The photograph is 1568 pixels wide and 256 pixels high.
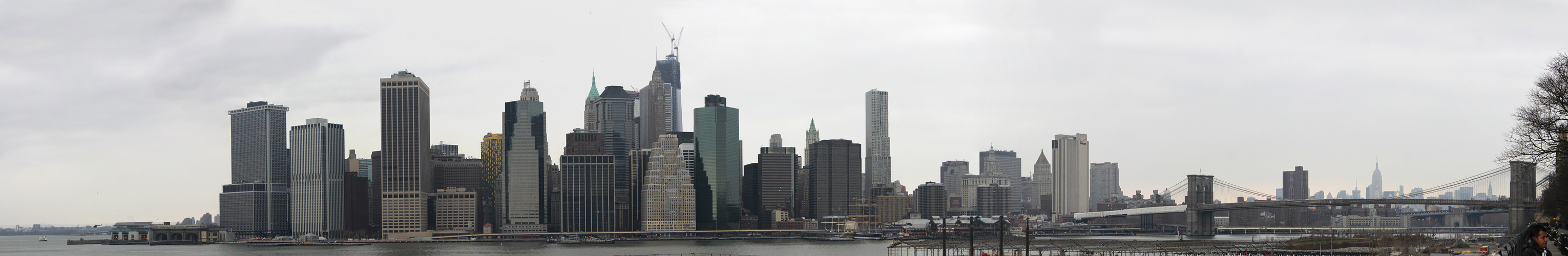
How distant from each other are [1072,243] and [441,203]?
5248 inches

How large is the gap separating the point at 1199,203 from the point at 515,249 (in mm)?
91870

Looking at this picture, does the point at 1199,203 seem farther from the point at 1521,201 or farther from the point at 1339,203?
the point at 1521,201

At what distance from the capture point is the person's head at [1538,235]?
920 centimetres

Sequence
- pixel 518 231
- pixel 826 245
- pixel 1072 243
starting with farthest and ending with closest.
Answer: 1. pixel 518 231
2. pixel 826 245
3. pixel 1072 243

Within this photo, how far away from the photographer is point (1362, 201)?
132 metres

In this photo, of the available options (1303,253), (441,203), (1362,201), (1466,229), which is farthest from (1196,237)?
(441,203)

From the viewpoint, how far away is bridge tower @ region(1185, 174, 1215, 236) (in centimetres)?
16025

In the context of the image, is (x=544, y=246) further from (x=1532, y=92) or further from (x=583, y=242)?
(x=1532, y=92)

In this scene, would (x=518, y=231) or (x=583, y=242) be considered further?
(x=518, y=231)

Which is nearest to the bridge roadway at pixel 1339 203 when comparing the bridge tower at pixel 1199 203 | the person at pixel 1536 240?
the bridge tower at pixel 1199 203

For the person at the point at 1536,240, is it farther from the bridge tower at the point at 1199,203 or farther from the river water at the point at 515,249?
the bridge tower at the point at 1199,203

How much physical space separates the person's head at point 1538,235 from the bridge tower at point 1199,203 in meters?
158

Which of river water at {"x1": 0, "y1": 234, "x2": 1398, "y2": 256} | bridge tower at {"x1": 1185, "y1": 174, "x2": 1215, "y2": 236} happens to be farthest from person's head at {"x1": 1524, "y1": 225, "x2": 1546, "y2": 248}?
bridge tower at {"x1": 1185, "y1": 174, "x2": 1215, "y2": 236}

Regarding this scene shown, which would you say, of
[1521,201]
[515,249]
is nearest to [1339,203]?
[1521,201]
